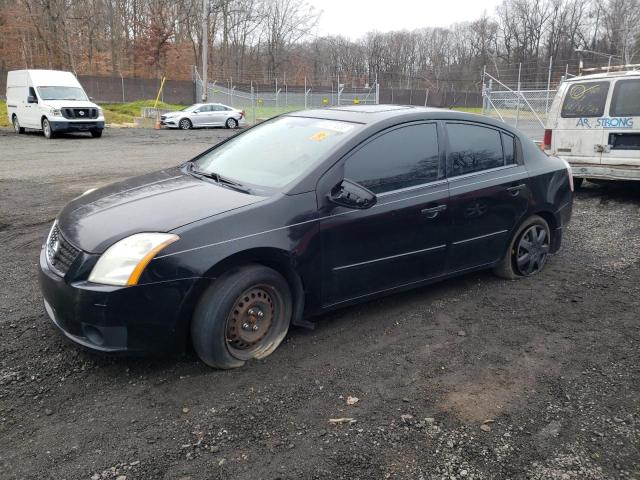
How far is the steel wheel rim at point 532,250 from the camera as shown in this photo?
16.5 feet

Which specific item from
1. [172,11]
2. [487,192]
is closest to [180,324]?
[487,192]

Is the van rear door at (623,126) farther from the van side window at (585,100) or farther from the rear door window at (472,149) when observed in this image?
the rear door window at (472,149)

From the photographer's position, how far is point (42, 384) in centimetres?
313

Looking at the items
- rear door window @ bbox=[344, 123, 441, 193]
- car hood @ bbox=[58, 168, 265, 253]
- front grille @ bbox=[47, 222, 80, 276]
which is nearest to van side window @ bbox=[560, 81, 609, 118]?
rear door window @ bbox=[344, 123, 441, 193]

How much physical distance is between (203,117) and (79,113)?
30.0 feet

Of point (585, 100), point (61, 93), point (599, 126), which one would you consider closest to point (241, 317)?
point (599, 126)

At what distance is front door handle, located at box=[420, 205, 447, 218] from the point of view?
407 centimetres

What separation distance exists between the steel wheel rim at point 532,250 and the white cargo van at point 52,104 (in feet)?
57.3

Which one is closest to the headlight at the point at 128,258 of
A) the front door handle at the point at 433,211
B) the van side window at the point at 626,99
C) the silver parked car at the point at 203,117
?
the front door handle at the point at 433,211

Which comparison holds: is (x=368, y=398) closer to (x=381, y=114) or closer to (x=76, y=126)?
(x=381, y=114)

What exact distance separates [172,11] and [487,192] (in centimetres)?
5552

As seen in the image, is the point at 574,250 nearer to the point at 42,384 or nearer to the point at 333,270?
the point at 333,270

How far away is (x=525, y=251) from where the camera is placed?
5.09 meters

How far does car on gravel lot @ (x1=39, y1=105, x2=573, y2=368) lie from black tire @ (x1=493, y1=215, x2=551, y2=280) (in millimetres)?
22
